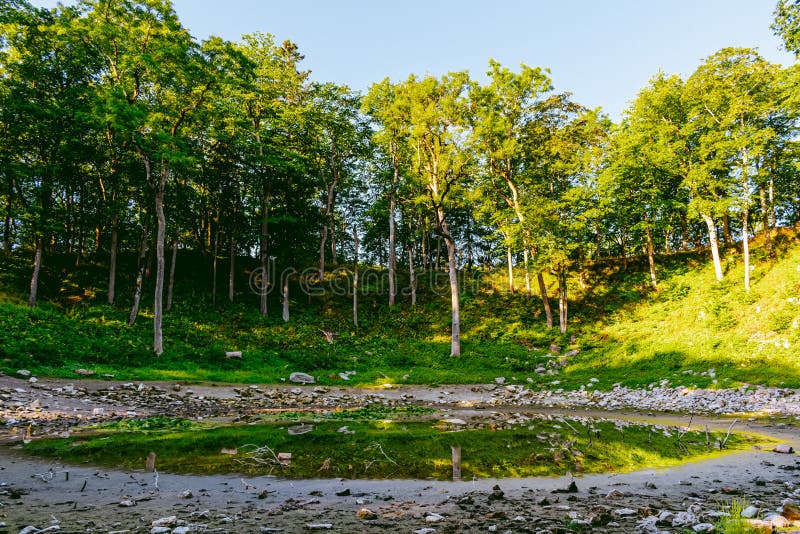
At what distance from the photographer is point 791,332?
71.6ft

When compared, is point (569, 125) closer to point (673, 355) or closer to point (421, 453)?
point (673, 355)

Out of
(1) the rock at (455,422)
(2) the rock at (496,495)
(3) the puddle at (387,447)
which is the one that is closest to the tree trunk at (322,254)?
(3) the puddle at (387,447)

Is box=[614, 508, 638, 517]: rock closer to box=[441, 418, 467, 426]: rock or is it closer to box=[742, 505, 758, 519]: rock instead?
box=[742, 505, 758, 519]: rock

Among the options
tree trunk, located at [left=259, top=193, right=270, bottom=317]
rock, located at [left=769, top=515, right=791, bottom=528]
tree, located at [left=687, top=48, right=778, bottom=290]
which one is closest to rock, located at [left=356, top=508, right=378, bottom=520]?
rock, located at [left=769, top=515, right=791, bottom=528]

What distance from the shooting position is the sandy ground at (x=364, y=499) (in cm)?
493

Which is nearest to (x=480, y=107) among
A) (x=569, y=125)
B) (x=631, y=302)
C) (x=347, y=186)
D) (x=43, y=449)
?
(x=569, y=125)

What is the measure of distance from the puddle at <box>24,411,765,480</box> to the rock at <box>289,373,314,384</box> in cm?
985

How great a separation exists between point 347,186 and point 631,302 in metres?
28.7

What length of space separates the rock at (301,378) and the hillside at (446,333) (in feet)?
2.36

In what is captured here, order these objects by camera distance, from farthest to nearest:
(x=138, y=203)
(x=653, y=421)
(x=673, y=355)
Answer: (x=138, y=203), (x=673, y=355), (x=653, y=421)

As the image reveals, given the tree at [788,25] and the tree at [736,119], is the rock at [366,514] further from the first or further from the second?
the tree at [736,119]

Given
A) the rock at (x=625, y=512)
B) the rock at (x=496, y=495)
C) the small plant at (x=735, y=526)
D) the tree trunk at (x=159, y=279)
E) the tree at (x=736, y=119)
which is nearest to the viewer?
the small plant at (x=735, y=526)

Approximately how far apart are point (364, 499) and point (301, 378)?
62.1ft

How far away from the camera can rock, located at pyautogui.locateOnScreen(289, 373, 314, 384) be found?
2352 centimetres
